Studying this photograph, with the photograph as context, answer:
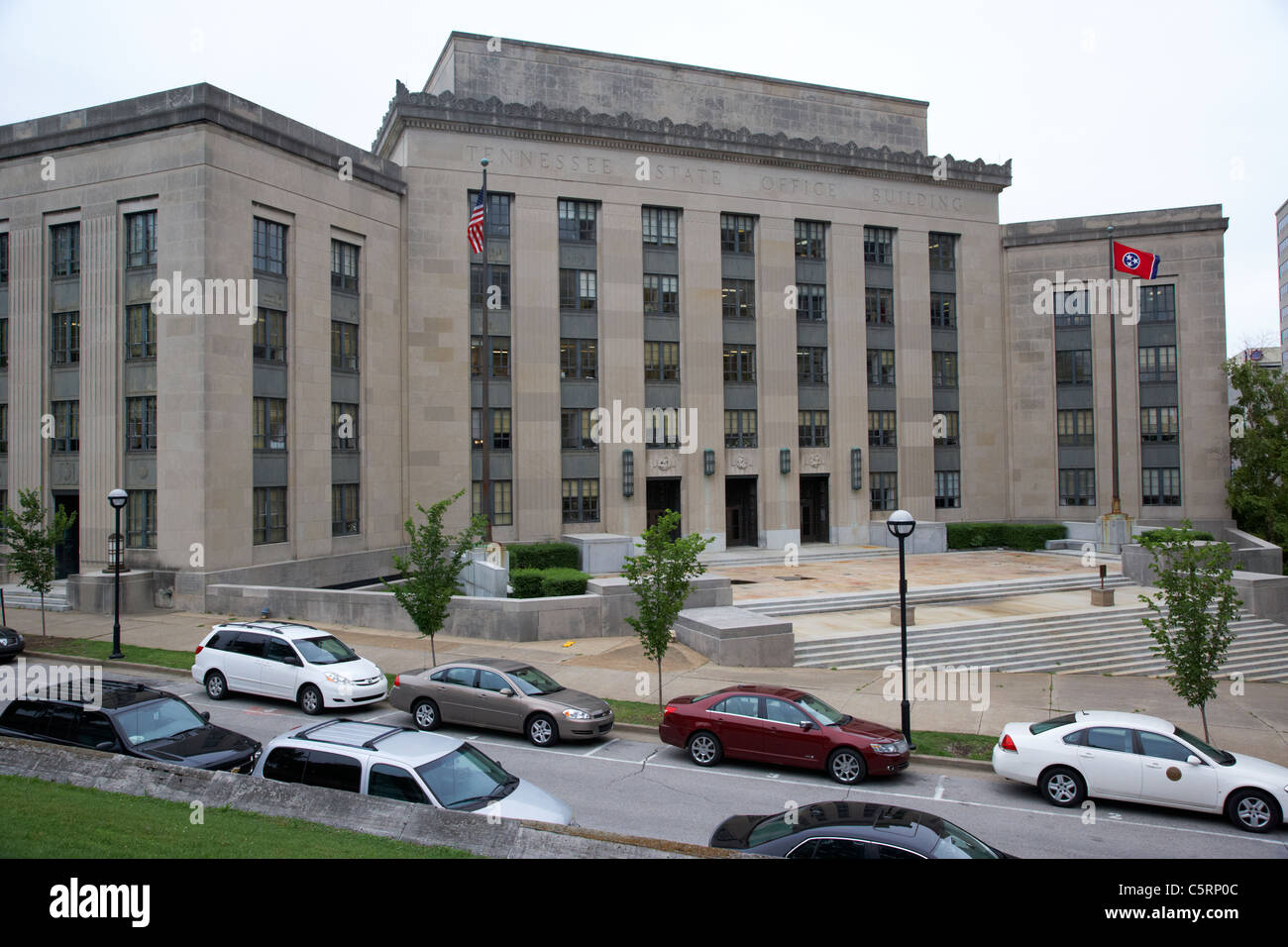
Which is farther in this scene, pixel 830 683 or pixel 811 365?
pixel 811 365

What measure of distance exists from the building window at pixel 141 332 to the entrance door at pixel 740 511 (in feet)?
83.7

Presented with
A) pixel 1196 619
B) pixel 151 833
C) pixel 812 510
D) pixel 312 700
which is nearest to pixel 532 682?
pixel 312 700

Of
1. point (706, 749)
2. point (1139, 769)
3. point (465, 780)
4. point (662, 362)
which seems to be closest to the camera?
point (465, 780)

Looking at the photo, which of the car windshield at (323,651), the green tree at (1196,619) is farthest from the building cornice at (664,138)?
the green tree at (1196,619)

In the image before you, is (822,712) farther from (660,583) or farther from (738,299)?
(738,299)

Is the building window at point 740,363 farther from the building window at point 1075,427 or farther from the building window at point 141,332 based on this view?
the building window at point 141,332

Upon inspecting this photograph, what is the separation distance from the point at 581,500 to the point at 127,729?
92.3ft

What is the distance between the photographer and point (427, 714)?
15875 millimetres

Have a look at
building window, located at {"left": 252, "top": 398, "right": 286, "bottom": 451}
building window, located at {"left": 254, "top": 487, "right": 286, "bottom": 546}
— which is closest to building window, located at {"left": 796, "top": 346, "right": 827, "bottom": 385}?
building window, located at {"left": 252, "top": 398, "right": 286, "bottom": 451}

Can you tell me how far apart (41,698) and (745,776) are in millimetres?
10401

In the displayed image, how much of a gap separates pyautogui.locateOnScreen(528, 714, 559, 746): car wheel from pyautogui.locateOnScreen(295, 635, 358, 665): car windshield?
4.71 meters

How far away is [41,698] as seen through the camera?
1182cm

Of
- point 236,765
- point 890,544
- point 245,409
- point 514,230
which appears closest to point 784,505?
point 890,544
